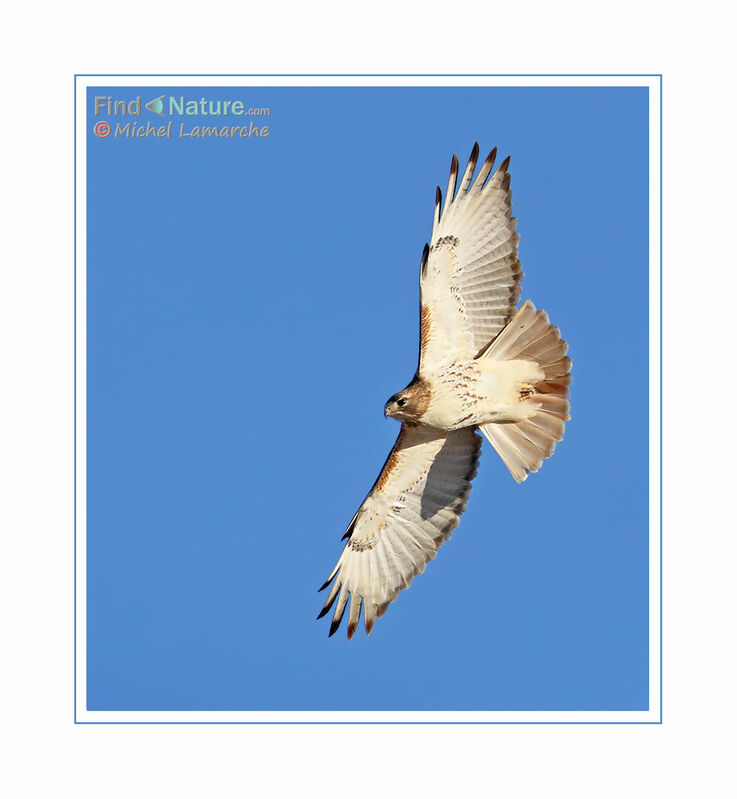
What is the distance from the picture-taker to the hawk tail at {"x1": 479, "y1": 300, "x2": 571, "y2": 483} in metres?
7.77

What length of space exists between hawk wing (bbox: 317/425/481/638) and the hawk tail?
0.59m

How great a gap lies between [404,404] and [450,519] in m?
1.43

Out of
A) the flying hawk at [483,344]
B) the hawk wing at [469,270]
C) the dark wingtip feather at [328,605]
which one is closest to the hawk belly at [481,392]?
the flying hawk at [483,344]

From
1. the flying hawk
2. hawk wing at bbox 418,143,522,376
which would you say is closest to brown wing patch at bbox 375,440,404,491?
the flying hawk

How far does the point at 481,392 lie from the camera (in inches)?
317

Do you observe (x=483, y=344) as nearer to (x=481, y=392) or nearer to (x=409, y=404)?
(x=481, y=392)

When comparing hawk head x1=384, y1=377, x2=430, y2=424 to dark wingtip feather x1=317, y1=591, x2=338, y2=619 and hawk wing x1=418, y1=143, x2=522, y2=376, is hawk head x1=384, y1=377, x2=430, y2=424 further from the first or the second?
dark wingtip feather x1=317, y1=591, x2=338, y2=619

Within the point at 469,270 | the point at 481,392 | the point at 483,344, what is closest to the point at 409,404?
the point at 481,392

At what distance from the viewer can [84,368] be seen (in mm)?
8086

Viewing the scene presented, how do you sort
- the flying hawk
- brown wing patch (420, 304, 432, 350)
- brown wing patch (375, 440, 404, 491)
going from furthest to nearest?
brown wing patch (375, 440, 404, 491)
brown wing patch (420, 304, 432, 350)
the flying hawk

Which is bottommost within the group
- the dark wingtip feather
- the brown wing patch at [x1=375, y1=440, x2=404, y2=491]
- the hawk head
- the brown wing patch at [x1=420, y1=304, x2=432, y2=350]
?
the dark wingtip feather

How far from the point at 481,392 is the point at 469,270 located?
Answer: 959 millimetres
